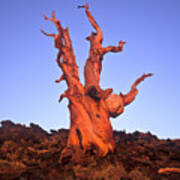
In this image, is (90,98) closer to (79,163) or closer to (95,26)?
(79,163)

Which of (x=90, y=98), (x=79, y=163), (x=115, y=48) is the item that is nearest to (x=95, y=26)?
(x=115, y=48)

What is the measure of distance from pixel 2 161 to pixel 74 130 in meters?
4.15

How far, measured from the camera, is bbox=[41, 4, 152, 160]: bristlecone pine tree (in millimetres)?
14109

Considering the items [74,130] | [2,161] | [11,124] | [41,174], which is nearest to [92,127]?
[74,130]

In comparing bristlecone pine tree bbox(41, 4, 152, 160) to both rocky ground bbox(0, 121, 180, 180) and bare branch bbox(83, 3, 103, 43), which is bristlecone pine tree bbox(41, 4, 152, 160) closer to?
bare branch bbox(83, 3, 103, 43)

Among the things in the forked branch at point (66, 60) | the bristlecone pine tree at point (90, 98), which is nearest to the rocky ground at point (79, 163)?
the bristlecone pine tree at point (90, 98)

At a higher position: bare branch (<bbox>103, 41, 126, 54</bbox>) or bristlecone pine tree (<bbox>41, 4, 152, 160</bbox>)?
bare branch (<bbox>103, 41, 126, 54</bbox>)

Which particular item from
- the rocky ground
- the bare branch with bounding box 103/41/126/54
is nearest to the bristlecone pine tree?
the bare branch with bounding box 103/41/126/54

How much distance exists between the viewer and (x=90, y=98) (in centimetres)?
1488

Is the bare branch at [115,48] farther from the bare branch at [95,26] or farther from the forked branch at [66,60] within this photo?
the forked branch at [66,60]

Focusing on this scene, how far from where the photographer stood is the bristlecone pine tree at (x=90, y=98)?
555 inches

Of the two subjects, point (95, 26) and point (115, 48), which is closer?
point (115, 48)

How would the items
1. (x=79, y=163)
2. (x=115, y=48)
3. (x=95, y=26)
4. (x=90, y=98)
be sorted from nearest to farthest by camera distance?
1. (x=79, y=163)
2. (x=90, y=98)
3. (x=115, y=48)
4. (x=95, y=26)

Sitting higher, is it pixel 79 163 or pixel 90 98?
pixel 90 98
